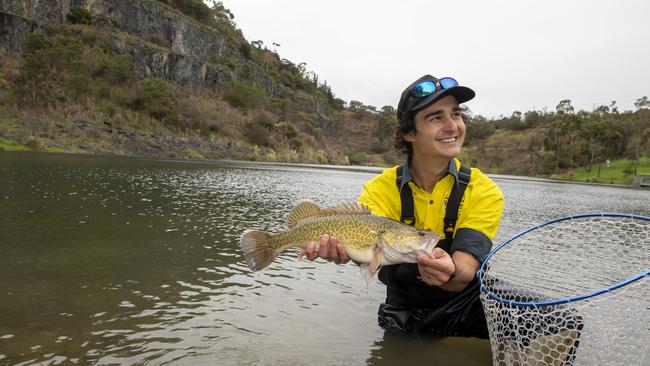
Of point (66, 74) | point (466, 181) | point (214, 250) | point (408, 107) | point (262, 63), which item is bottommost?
point (214, 250)

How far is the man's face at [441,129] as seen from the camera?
420 cm

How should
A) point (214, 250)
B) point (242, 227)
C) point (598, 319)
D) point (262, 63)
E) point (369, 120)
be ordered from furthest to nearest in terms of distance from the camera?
point (369, 120)
point (262, 63)
point (242, 227)
point (214, 250)
point (598, 319)

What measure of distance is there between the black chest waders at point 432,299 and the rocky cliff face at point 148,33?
221 ft

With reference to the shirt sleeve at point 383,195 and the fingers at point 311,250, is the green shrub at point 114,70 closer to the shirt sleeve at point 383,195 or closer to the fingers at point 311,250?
the shirt sleeve at point 383,195

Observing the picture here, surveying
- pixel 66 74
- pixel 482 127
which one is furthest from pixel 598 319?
pixel 482 127

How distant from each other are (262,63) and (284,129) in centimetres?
3991

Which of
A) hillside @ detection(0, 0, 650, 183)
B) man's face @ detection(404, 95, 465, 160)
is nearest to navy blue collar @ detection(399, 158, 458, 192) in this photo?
man's face @ detection(404, 95, 465, 160)

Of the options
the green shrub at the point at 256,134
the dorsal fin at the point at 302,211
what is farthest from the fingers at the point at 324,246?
the green shrub at the point at 256,134

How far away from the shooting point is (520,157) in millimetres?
100750

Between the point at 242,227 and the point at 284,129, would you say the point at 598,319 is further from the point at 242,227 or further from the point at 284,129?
the point at 284,129

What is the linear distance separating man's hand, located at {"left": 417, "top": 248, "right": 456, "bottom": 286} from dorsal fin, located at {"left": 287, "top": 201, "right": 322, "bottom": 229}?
4.35 feet

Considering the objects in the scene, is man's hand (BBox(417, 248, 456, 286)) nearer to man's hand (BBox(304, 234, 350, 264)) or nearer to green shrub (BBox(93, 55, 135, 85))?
man's hand (BBox(304, 234, 350, 264))

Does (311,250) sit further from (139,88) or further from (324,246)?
(139,88)

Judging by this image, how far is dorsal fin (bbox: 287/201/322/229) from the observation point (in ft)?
14.6
